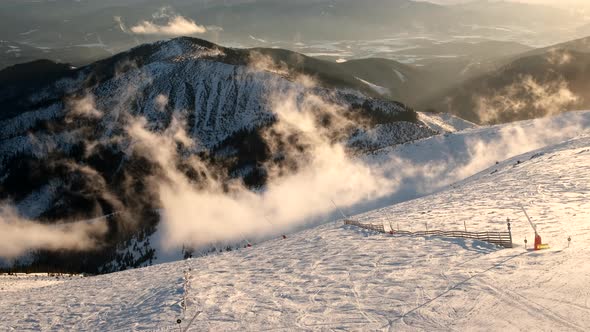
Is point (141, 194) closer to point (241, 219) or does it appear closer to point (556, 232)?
point (241, 219)

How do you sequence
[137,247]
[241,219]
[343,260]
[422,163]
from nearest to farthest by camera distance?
[343,260], [422,163], [241,219], [137,247]

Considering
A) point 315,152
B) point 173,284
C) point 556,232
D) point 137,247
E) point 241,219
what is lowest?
point 137,247

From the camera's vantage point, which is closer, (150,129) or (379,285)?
(379,285)

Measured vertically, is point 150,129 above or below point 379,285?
below

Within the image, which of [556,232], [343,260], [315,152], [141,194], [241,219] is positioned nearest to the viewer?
[556,232]

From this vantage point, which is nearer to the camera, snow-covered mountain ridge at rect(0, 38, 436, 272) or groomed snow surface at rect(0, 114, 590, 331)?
groomed snow surface at rect(0, 114, 590, 331)

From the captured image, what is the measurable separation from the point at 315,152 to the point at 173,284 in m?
93.7

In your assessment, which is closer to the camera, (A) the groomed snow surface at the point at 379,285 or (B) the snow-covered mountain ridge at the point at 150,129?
(A) the groomed snow surface at the point at 379,285

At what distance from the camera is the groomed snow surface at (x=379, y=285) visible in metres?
19.4

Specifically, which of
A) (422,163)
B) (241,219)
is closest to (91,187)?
(241,219)

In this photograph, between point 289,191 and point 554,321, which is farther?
point 289,191

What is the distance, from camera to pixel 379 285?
23891 millimetres

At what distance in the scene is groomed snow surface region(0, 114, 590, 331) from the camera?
19.4 metres

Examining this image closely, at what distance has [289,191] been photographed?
315ft
